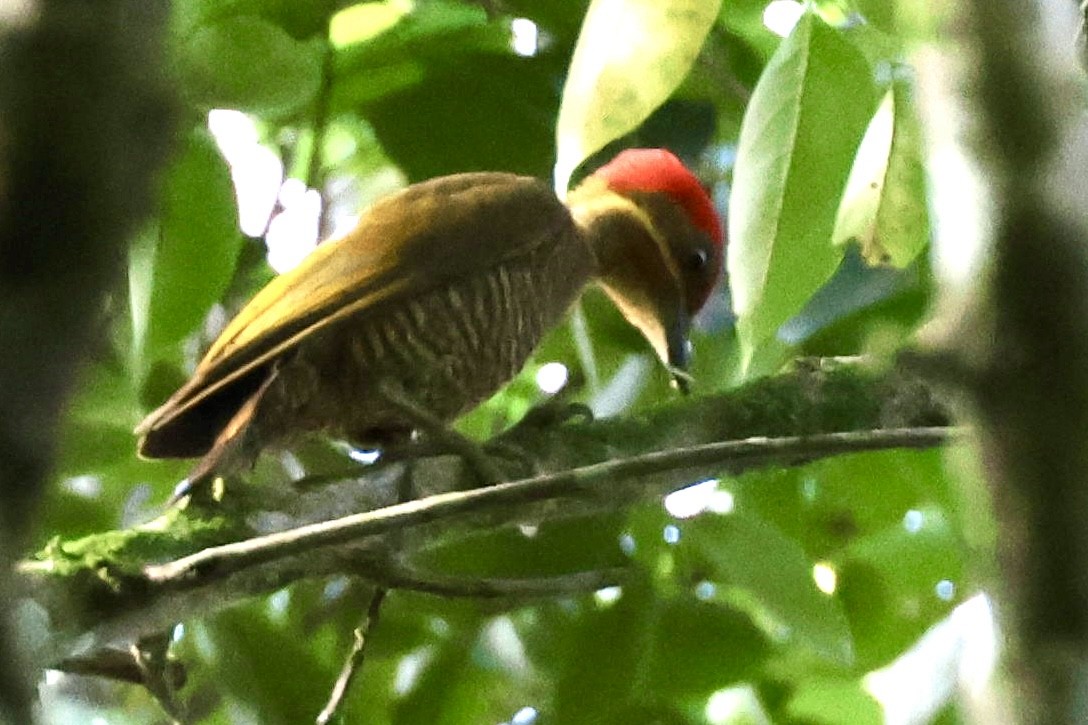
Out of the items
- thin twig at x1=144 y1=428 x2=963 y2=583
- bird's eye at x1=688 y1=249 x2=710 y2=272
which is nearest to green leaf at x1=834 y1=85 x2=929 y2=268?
thin twig at x1=144 y1=428 x2=963 y2=583

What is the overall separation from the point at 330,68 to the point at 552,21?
0.23 metres

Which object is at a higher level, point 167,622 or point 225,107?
point 225,107

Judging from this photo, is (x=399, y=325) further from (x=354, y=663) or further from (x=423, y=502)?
(x=423, y=502)

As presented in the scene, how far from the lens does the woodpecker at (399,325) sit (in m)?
1.35

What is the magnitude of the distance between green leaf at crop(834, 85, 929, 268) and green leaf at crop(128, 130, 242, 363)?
1.66 feet

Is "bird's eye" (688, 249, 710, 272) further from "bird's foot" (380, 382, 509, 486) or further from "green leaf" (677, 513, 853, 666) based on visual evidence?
"green leaf" (677, 513, 853, 666)

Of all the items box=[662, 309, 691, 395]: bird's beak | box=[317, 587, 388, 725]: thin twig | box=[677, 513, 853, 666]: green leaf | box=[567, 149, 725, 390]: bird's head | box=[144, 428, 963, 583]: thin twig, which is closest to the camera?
box=[144, 428, 963, 583]: thin twig

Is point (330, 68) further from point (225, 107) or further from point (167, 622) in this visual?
point (167, 622)

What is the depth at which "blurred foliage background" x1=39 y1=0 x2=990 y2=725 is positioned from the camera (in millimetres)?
1108

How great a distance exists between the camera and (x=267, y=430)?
1369 mm

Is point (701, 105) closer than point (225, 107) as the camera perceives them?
No

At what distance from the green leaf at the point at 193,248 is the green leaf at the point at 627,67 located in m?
0.38

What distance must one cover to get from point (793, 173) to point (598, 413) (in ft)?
1.88

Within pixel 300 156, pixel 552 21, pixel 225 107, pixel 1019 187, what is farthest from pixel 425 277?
pixel 1019 187
